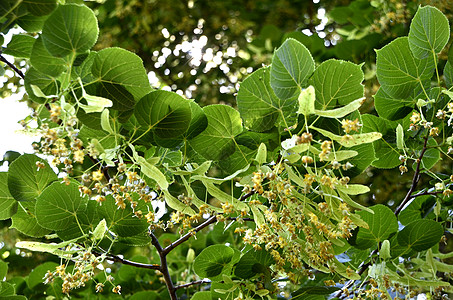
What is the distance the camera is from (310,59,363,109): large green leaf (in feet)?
2.29

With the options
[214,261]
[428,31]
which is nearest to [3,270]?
[214,261]

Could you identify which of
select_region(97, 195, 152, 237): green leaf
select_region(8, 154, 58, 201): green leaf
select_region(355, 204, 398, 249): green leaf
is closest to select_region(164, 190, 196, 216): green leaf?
select_region(97, 195, 152, 237): green leaf

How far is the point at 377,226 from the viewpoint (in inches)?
34.8

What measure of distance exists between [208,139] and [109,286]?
0.74 metres

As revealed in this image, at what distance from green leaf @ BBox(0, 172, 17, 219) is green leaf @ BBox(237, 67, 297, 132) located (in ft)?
1.33

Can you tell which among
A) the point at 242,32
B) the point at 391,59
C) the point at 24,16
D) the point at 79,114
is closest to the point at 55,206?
the point at 79,114

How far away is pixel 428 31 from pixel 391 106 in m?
0.16

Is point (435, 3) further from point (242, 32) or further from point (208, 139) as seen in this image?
point (208, 139)

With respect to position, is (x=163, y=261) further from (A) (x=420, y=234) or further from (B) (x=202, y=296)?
(A) (x=420, y=234)

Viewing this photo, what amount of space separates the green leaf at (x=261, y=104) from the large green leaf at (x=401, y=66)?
0.61ft

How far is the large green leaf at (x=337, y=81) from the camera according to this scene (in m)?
0.70

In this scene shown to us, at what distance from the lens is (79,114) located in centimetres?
68

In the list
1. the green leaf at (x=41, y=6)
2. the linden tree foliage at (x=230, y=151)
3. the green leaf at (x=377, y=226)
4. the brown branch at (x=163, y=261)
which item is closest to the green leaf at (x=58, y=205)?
the linden tree foliage at (x=230, y=151)

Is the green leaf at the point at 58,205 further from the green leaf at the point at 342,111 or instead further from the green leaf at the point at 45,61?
the green leaf at the point at 342,111
